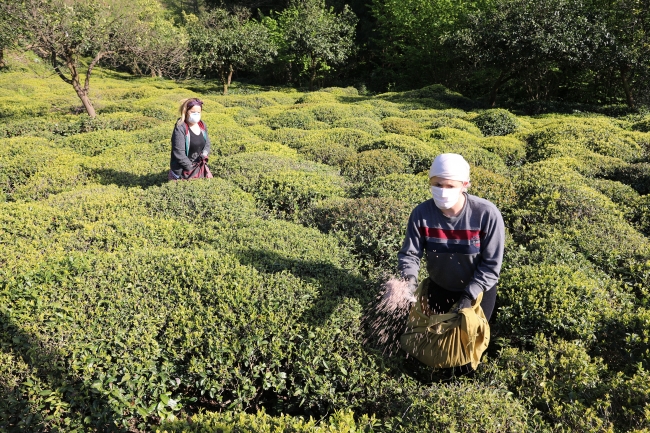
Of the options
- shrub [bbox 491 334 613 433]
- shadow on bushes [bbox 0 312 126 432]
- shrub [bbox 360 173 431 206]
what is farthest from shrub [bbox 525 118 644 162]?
shadow on bushes [bbox 0 312 126 432]

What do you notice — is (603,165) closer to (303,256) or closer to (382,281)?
(382,281)

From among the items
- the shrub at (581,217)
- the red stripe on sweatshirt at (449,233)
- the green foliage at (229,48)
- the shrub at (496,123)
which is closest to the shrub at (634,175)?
the shrub at (581,217)

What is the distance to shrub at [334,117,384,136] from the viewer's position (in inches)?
456

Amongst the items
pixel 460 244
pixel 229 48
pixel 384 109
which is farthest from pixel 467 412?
pixel 229 48

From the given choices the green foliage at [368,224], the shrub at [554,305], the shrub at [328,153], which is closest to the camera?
the shrub at [554,305]

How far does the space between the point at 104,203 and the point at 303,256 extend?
10.0 ft

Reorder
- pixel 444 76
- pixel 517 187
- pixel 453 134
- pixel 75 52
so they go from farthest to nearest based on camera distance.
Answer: pixel 444 76 → pixel 75 52 → pixel 453 134 → pixel 517 187

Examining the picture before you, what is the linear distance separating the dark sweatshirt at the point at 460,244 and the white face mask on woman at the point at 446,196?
0.49 ft

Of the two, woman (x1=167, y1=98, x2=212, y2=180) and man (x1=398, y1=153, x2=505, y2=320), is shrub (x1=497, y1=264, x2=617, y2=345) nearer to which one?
man (x1=398, y1=153, x2=505, y2=320)

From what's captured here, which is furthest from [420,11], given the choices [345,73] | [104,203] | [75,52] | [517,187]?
[104,203]

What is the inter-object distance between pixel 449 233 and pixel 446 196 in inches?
13.2

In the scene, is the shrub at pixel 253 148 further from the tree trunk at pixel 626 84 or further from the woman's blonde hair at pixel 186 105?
the tree trunk at pixel 626 84

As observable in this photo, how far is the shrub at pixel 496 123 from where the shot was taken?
12.4 meters

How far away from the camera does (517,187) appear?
6.82m
